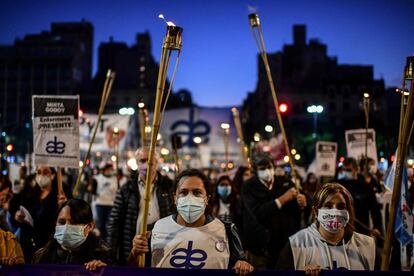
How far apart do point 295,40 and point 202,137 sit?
242 feet

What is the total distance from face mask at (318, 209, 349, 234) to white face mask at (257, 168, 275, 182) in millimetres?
3171

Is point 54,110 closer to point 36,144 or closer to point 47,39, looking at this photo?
point 36,144

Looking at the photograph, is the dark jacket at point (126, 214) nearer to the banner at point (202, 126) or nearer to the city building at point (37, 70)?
the banner at point (202, 126)

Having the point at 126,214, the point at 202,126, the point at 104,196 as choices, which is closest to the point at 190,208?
the point at 126,214

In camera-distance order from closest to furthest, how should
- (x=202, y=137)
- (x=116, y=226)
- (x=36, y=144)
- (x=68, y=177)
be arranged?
(x=116, y=226) → (x=36, y=144) → (x=68, y=177) → (x=202, y=137)

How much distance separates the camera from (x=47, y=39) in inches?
4747

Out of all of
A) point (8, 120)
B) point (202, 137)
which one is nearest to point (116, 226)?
point (202, 137)

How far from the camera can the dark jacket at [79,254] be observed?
4.41m

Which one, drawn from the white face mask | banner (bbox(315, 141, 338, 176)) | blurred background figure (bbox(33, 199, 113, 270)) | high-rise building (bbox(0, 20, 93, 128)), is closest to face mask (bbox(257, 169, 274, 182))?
the white face mask

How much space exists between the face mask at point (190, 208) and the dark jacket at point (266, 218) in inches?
123

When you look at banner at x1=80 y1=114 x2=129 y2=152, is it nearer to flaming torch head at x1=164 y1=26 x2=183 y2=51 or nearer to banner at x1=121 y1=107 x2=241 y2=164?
banner at x1=121 y1=107 x2=241 y2=164

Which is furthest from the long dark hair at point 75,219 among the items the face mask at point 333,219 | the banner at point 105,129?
the banner at point 105,129

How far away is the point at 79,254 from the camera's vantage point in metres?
4.45

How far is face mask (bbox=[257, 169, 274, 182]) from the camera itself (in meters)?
7.75
